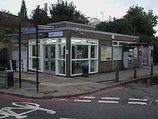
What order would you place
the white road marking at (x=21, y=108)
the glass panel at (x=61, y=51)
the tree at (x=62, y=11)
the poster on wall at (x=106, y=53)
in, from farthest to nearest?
the tree at (x=62, y=11)
the poster on wall at (x=106, y=53)
the glass panel at (x=61, y=51)
the white road marking at (x=21, y=108)

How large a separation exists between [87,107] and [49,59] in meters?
8.93

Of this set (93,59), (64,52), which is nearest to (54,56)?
(64,52)

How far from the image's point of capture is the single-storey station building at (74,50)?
586 inches

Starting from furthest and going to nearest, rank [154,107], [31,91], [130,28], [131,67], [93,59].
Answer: [130,28], [131,67], [93,59], [31,91], [154,107]

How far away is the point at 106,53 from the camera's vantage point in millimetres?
17922

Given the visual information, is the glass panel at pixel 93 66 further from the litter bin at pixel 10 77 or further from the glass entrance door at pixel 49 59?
the litter bin at pixel 10 77

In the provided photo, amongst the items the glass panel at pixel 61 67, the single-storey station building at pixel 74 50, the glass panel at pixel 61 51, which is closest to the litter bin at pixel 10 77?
the single-storey station building at pixel 74 50

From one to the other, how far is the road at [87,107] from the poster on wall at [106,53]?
25.0ft

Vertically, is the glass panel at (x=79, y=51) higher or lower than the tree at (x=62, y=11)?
lower

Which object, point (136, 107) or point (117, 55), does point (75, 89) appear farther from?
point (117, 55)

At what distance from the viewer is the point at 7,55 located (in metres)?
19.3

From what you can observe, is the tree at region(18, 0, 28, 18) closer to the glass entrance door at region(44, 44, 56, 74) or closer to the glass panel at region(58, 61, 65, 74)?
the glass entrance door at region(44, 44, 56, 74)

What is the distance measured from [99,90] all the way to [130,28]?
2106 centimetres

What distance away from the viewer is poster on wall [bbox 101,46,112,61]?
689 inches
